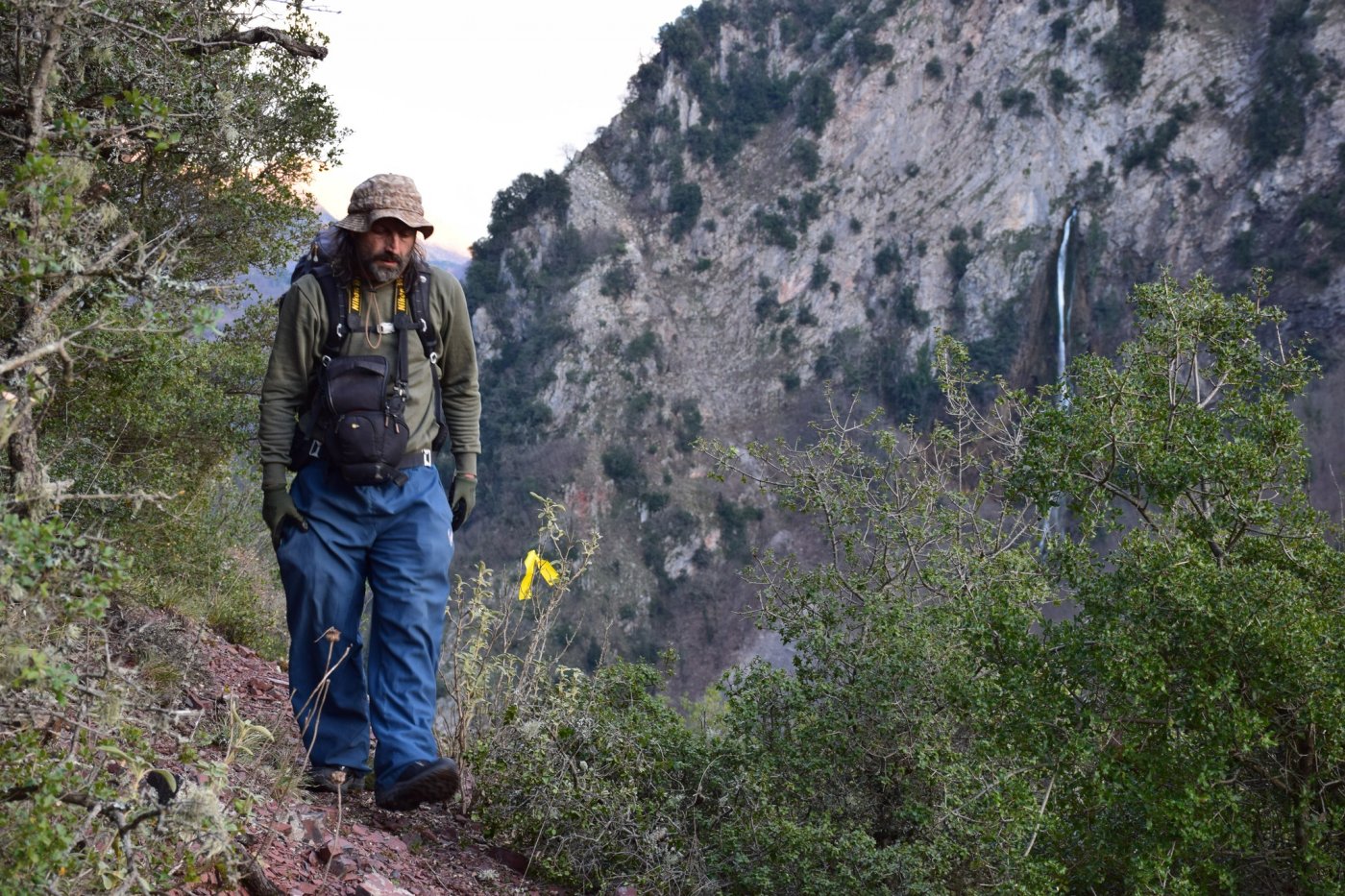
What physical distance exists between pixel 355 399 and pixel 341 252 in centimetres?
40

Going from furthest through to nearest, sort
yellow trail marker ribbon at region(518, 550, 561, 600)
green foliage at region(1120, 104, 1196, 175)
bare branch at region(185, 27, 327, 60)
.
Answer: green foliage at region(1120, 104, 1196, 175) < yellow trail marker ribbon at region(518, 550, 561, 600) < bare branch at region(185, 27, 327, 60)

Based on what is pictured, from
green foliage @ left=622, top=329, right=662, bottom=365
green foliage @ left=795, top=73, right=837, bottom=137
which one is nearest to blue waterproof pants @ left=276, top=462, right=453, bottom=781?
green foliage @ left=622, top=329, right=662, bottom=365

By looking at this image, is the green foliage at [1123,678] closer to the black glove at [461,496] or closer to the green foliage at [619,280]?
the black glove at [461,496]

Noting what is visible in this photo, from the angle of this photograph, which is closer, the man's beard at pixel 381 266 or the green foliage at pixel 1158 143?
the man's beard at pixel 381 266

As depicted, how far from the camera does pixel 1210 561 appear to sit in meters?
3.44

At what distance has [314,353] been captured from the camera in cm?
322

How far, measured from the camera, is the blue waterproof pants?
3.18 meters

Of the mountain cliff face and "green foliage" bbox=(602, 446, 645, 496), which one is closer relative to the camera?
the mountain cliff face

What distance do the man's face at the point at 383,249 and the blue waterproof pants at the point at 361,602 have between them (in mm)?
541

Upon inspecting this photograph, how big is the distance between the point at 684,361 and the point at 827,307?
259 inches

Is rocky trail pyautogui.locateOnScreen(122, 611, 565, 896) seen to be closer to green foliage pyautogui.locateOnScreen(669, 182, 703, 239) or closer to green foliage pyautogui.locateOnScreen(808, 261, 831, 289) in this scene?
green foliage pyautogui.locateOnScreen(808, 261, 831, 289)

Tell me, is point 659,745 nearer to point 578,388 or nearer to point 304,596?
point 304,596

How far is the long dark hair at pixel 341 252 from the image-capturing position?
321 centimetres

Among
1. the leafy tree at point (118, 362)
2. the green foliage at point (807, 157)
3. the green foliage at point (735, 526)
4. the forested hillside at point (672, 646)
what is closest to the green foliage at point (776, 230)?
the green foliage at point (807, 157)
